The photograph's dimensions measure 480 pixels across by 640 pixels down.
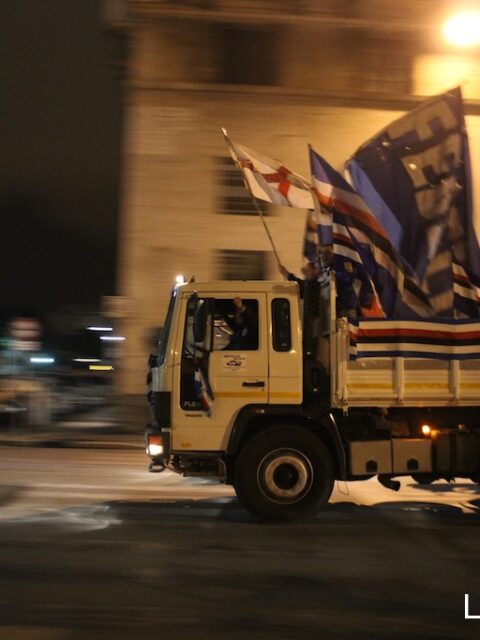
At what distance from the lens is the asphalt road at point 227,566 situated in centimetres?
481

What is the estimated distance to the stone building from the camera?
62.2 feet

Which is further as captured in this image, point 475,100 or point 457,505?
point 475,100

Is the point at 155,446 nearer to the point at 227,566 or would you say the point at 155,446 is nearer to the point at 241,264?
the point at 227,566

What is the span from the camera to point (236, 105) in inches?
755

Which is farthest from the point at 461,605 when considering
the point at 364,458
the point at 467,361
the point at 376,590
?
the point at 467,361

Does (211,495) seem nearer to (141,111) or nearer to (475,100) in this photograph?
(141,111)

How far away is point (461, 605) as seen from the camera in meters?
5.20

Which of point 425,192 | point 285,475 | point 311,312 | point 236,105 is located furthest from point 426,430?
point 236,105

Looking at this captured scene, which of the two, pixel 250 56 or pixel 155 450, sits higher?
pixel 250 56

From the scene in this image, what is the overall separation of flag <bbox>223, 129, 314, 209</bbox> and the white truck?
1945 mm

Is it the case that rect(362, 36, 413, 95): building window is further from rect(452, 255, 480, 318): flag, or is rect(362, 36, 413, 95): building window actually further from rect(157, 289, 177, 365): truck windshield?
rect(157, 289, 177, 365): truck windshield

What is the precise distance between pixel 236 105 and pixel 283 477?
1340 cm

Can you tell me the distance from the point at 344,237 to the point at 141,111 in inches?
491

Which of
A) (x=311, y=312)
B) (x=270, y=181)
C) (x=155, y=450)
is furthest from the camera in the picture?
(x=270, y=181)
